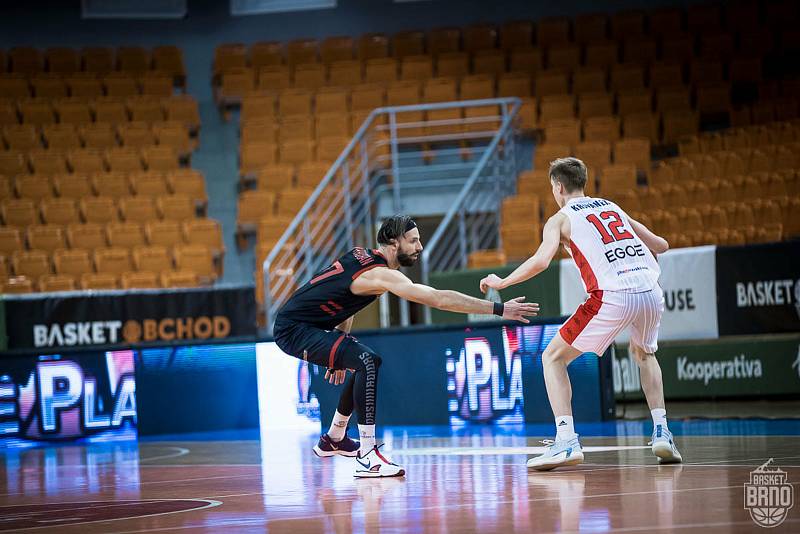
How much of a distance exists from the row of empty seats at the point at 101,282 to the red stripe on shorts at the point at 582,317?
33.8 ft

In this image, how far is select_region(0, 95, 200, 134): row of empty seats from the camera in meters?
20.0

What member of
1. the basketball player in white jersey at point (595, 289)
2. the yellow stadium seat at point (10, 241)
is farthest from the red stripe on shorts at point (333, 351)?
the yellow stadium seat at point (10, 241)

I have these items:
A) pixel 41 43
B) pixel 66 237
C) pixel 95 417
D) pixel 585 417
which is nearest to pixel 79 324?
pixel 95 417

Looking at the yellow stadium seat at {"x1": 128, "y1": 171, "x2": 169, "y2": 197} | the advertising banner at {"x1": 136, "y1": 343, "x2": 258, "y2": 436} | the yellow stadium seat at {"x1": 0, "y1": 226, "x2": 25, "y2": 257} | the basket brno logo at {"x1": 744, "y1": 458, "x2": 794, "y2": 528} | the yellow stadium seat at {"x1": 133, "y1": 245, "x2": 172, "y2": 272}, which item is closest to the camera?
the basket brno logo at {"x1": 744, "y1": 458, "x2": 794, "y2": 528}

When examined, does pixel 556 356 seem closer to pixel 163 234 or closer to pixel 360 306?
pixel 360 306

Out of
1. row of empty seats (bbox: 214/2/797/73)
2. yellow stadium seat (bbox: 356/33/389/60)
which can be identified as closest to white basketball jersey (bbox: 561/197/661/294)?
row of empty seats (bbox: 214/2/797/73)

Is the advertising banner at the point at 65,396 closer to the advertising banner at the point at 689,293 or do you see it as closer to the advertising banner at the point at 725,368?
the advertising banner at the point at 725,368

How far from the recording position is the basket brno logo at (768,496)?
4309mm

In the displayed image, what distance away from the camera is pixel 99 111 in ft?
66.5

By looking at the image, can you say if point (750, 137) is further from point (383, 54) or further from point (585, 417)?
point (383, 54)

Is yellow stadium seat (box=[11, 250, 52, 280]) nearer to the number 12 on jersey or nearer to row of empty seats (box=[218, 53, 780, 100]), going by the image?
row of empty seats (box=[218, 53, 780, 100])

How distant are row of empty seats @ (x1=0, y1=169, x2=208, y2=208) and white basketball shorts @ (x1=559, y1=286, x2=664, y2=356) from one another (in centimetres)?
1266

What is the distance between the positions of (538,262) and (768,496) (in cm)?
207

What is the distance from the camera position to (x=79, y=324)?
13766 mm
